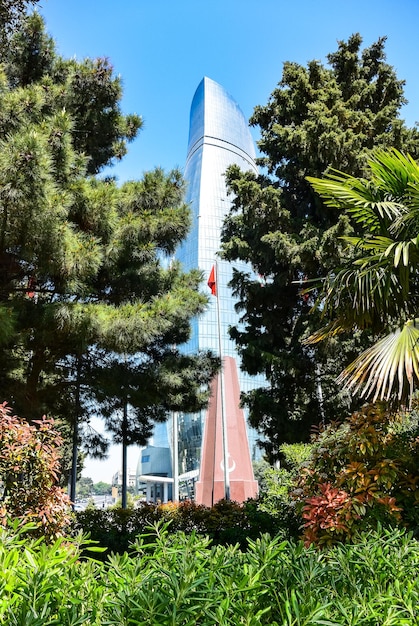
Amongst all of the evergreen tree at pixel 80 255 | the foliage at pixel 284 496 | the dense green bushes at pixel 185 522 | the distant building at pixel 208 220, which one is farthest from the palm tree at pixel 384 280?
the distant building at pixel 208 220

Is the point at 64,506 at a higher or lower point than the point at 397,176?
lower

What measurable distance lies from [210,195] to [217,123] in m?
20.3

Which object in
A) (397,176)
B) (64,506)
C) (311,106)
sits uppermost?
(311,106)

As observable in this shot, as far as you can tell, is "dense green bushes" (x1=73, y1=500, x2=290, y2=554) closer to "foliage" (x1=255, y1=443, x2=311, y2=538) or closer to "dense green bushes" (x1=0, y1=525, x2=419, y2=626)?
"foliage" (x1=255, y1=443, x2=311, y2=538)

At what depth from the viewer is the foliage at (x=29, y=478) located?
14.0 ft

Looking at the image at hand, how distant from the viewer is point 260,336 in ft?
42.1

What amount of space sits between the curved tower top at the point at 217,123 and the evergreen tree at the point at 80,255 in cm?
6526

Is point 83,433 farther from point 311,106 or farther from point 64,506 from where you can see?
point 311,106

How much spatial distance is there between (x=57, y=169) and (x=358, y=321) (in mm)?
5304

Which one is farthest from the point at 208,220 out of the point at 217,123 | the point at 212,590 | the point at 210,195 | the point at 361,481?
the point at 212,590

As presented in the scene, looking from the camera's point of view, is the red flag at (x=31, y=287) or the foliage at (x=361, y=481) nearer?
the foliage at (x=361, y=481)

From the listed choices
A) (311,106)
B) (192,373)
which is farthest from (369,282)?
(311,106)

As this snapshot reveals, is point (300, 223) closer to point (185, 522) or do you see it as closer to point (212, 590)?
point (185, 522)

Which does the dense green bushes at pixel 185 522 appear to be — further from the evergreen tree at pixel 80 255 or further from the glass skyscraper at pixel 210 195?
the glass skyscraper at pixel 210 195
